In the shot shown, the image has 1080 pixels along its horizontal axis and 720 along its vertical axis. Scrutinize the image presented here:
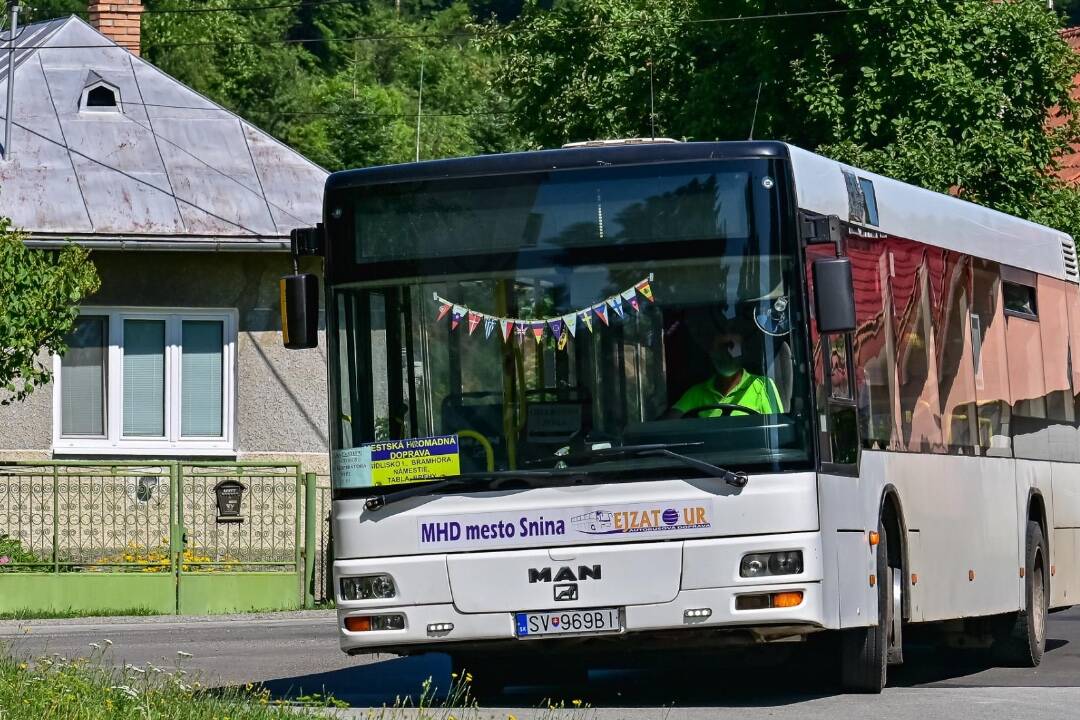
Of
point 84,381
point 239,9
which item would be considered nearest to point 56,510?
point 84,381

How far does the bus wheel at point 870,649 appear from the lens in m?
10.3

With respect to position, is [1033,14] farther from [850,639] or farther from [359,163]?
[359,163]

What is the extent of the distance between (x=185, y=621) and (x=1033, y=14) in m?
14.7

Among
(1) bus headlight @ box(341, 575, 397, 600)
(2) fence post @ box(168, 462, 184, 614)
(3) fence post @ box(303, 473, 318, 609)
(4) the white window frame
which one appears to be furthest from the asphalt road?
(4) the white window frame

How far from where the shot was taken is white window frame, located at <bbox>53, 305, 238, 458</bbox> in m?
23.7

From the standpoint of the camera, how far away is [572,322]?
9.62 meters

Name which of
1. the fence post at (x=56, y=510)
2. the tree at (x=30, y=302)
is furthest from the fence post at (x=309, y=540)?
the tree at (x=30, y=302)

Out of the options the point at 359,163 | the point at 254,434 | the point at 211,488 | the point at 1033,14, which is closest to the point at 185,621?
the point at 211,488

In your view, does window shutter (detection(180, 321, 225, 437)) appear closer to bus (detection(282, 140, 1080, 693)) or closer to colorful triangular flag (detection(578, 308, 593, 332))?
bus (detection(282, 140, 1080, 693))

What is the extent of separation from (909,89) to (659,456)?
1838cm

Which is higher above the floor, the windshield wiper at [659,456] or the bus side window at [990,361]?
the bus side window at [990,361]

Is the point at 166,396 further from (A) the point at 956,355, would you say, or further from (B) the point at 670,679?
(A) the point at 956,355

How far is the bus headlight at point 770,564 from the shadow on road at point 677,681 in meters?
0.92

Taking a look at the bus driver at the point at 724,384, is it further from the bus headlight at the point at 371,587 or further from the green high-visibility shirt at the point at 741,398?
the bus headlight at the point at 371,587
